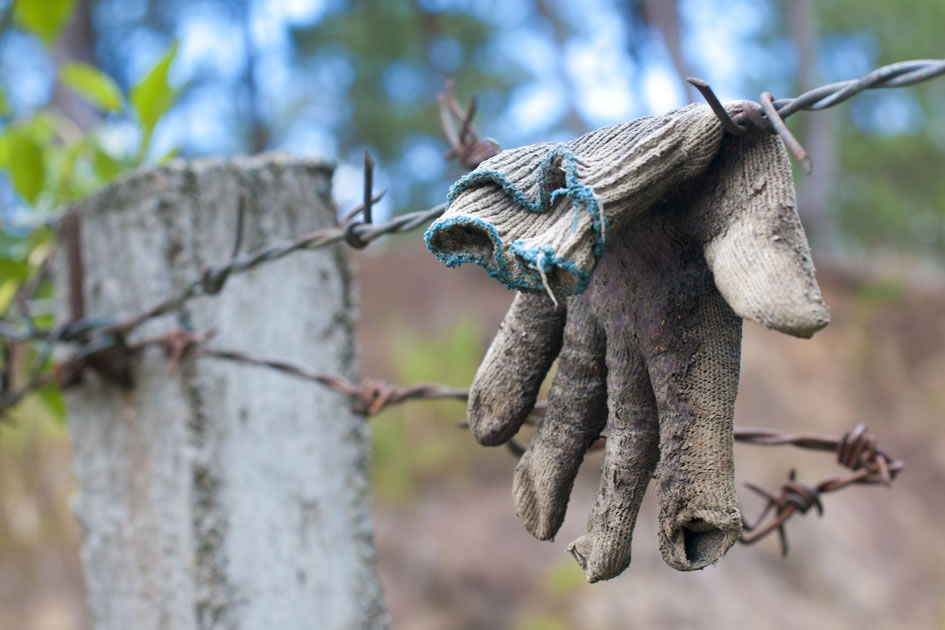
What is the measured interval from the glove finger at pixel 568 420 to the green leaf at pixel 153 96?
126 cm

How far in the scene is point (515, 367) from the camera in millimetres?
696

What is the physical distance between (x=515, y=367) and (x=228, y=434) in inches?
24.7

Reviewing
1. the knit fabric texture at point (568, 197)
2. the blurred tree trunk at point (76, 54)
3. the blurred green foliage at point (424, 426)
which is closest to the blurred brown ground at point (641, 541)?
the blurred green foliage at point (424, 426)

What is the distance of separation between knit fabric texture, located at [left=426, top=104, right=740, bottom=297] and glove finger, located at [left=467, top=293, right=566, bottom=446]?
0.13 metres

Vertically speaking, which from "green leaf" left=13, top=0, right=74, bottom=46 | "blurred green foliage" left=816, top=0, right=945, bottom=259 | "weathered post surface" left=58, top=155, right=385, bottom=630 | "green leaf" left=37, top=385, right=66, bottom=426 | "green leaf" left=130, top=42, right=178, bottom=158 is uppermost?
"green leaf" left=13, top=0, right=74, bottom=46

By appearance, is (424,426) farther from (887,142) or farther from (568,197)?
(887,142)

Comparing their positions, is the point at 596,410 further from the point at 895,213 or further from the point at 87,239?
the point at 895,213

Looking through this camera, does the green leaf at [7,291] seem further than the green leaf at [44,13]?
No

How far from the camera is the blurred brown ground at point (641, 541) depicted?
3793 millimetres

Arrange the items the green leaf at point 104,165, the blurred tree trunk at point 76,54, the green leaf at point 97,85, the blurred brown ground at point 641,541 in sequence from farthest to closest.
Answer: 1. the blurred tree trunk at point 76,54
2. the blurred brown ground at point 641,541
3. the green leaf at point 97,85
4. the green leaf at point 104,165

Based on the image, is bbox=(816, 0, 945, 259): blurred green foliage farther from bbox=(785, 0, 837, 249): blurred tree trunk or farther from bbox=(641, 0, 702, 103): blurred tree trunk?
bbox=(641, 0, 702, 103): blurred tree trunk

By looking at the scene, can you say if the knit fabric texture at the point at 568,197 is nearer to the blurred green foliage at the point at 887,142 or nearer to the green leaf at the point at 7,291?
the green leaf at the point at 7,291

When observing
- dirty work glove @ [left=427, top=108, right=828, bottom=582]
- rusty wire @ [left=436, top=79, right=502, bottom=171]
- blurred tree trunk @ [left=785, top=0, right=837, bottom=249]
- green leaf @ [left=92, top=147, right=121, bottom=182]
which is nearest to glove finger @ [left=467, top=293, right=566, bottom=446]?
dirty work glove @ [left=427, top=108, right=828, bottom=582]

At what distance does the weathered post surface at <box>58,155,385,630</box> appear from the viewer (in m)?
1.16
